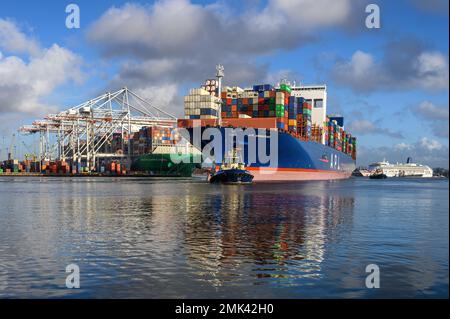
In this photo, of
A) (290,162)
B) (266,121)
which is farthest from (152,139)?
(290,162)

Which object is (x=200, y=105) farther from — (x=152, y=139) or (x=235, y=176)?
(x=152, y=139)

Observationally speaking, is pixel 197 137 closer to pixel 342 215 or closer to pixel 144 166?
pixel 342 215

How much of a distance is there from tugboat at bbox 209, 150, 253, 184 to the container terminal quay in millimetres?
3169

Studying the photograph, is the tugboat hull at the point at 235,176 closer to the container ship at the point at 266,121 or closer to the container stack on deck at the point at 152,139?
the container ship at the point at 266,121

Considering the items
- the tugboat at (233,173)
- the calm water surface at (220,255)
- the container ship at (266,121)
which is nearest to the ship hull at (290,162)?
the container ship at (266,121)

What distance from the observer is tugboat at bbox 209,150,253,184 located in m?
78.4

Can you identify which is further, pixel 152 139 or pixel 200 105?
pixel 152 139

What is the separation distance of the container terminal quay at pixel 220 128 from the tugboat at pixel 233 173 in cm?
317

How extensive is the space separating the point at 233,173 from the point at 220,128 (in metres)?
10.9

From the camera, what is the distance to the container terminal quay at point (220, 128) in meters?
91.6

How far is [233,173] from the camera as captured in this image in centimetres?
7831

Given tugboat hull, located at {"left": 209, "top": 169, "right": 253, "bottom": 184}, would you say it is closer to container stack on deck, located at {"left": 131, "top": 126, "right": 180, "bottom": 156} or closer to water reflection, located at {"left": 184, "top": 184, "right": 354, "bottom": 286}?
water reflection, located at {"left": 184, "top": 184, "right": 354, "bottom": 286}
